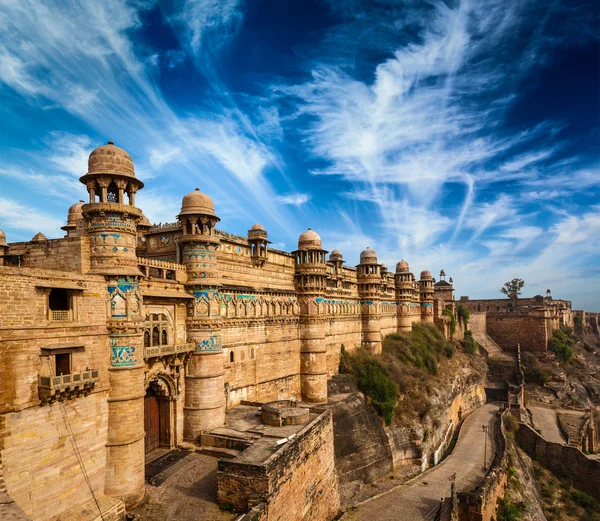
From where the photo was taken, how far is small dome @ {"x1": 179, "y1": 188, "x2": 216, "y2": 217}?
18.4 m

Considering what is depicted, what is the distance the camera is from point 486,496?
2191 centimetres

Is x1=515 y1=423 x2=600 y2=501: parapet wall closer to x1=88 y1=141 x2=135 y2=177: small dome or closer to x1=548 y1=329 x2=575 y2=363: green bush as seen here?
x1=548 y1=329 x2=575 y2=363: green bush

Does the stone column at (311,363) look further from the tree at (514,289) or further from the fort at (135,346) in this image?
the tree at (514,289)

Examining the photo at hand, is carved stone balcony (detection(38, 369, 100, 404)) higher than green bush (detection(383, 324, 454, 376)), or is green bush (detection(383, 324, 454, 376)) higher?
carved stone balcony (detection(38, 369, 100, 404))

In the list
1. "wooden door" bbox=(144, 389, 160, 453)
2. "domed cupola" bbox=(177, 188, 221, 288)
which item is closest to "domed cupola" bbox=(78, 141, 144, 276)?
"domed cupola" bbox=(177, 188, 221, 288)

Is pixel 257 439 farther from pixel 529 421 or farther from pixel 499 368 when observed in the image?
pixel 499 368

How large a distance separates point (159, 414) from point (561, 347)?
63.3m

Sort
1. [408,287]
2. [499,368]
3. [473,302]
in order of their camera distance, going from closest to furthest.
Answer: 1. [408,287]
2. [499,368]
3. [473,302]

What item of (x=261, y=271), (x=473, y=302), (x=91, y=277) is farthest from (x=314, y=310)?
(x=473, y=302)

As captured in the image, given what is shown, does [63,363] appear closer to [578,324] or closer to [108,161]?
[108,161]

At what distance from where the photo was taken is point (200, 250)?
18766 mm

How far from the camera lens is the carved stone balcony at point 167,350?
16.0 m

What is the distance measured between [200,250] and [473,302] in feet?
226

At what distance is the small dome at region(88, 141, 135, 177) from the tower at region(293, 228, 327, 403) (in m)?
15.8
